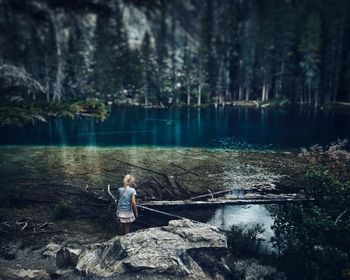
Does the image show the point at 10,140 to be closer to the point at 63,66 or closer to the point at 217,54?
the point at 63,66

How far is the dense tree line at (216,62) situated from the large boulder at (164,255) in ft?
198

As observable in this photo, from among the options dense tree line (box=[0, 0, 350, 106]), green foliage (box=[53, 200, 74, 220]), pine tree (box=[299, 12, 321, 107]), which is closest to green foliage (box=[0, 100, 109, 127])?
dense tree line (box=[0, 0, 350, 106])

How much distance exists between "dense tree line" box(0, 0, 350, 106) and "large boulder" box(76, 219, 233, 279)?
6020cm

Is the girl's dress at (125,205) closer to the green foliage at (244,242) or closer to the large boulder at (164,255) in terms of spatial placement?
the large boulder at (164,255)

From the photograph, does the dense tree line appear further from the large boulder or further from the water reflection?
the large boulder

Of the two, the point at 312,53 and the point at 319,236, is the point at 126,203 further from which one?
the point at 312,53

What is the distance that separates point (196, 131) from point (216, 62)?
134 ft

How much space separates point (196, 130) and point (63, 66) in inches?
1634

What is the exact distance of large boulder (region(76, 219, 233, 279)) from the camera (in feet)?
31.8

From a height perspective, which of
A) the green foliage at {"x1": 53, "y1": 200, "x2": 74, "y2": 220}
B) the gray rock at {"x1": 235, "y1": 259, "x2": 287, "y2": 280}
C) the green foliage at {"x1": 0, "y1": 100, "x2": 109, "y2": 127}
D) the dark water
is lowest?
the gray rock at {"x1": 235, "y1": 259, "x2": 287, "y2": 280}

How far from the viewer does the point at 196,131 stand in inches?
1650

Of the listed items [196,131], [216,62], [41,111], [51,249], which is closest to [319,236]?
[51,249]

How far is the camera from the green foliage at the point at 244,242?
11961 millimetres

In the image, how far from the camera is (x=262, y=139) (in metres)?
35.6
